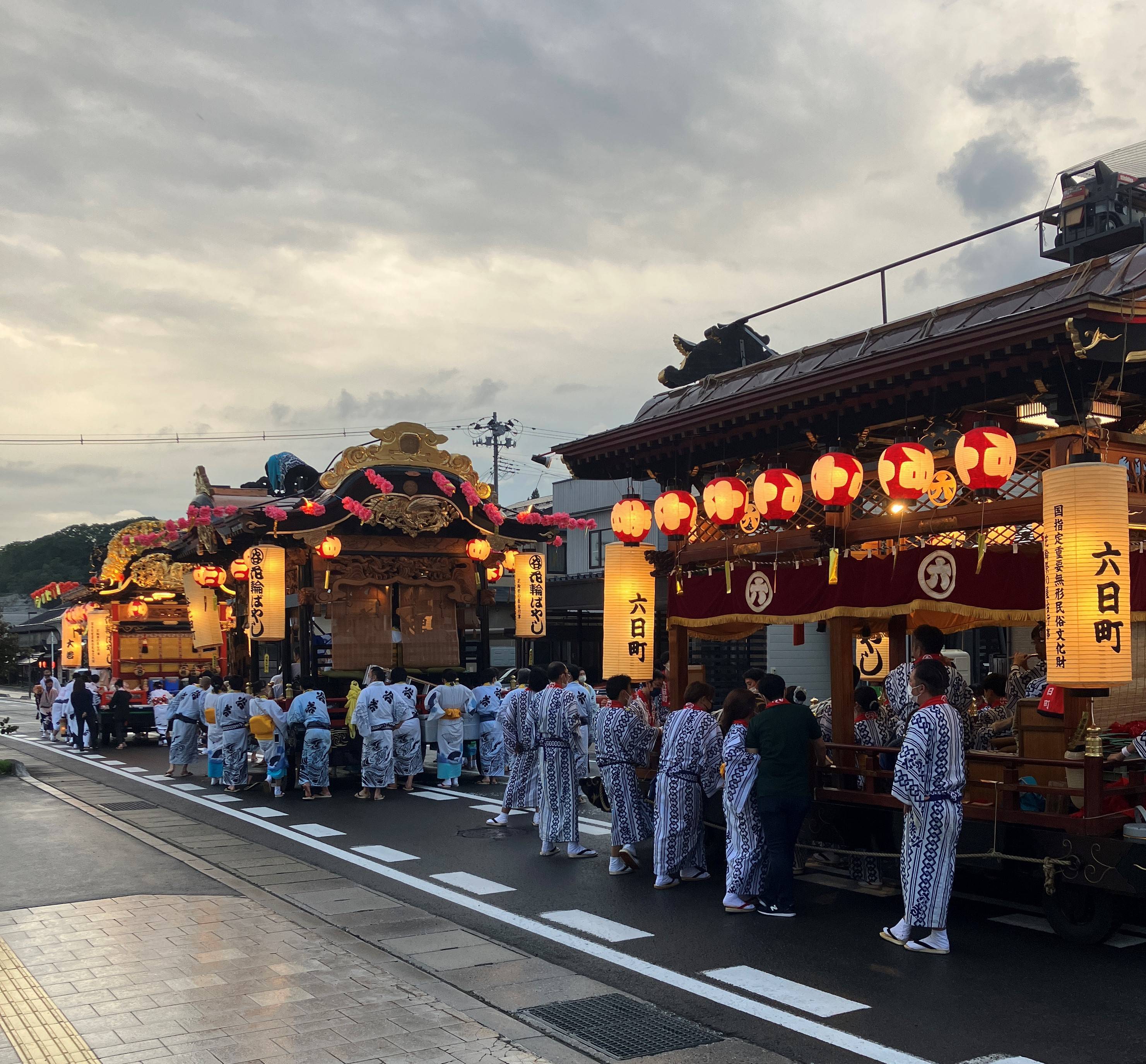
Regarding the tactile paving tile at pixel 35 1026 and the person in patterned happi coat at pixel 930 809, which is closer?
the tactile paving tile at pixel 35 1026

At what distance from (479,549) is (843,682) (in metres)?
9.92

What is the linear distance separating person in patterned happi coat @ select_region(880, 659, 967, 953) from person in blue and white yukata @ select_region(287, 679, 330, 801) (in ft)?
31.6

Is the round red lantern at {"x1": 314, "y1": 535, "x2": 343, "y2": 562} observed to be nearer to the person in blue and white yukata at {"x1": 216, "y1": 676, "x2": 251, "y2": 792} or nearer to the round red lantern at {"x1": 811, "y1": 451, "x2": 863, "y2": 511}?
the person in blue and white yukata at {"x1": 216, "y1": 676, "x2": 251, "y2": 792}

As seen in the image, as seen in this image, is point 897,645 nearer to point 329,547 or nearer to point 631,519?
point 631,519

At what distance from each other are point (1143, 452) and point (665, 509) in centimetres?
456

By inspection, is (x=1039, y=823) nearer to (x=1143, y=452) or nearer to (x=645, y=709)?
(x=1143, y=452)

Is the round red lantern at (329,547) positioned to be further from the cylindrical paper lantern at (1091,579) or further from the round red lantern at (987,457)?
the cylindrical paper lantern at (1091,579)

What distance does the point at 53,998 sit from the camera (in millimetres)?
5848

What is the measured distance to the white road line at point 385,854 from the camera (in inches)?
409

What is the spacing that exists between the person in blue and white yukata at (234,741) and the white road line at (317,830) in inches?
148

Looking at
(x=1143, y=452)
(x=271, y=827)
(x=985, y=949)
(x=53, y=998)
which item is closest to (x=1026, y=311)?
(x=1143, y=452)

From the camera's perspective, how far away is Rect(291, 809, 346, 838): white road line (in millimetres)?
11914

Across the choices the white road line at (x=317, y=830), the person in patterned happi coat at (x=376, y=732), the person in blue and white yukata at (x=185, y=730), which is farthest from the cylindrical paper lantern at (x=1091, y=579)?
the person in blue and white yukata at (x=185, y=730)

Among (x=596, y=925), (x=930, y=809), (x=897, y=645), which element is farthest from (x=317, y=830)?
(x=930, y=809)
